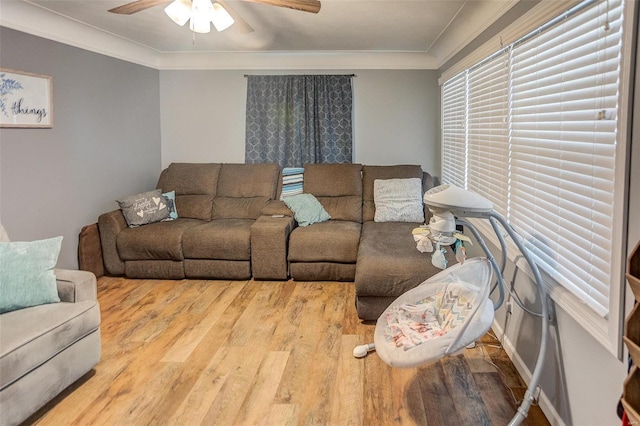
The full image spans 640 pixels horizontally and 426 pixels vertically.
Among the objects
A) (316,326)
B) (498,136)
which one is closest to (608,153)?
(498,136)

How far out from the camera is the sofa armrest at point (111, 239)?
423 centimetres

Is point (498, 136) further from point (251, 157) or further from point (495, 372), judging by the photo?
point (251, 157)

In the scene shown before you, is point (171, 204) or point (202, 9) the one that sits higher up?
point (202, 9)

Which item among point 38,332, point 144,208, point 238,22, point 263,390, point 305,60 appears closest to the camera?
point 38,332

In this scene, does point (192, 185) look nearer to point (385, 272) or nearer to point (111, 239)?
point (111, 239)

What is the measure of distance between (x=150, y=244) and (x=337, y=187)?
196cm

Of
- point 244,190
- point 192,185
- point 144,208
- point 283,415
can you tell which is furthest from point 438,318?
point 192,185

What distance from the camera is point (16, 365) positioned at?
2.05 m

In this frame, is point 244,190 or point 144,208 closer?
point 144,208

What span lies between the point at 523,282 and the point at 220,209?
3261mm

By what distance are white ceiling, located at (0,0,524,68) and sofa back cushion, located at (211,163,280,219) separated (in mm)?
1303

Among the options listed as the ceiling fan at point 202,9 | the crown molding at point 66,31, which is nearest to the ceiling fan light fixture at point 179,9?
the ceiling fan at point 202,9

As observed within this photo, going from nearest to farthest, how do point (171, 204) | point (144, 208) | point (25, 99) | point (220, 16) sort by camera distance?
point (220, 16)
point (25, 99)
point (144, 208)
point (171, 204)

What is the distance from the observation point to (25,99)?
3.50 m
